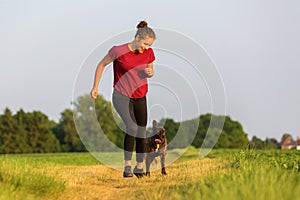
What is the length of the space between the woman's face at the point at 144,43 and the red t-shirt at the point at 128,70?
166 millimetres

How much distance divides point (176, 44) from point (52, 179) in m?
4.69

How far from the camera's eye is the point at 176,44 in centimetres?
952

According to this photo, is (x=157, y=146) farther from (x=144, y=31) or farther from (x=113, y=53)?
(x=144, y=31)

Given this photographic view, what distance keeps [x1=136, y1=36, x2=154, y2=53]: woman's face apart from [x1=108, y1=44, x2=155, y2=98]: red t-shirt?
0.17 metres

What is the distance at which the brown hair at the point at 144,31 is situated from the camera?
743cm

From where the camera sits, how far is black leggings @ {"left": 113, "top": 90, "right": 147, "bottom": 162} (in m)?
7.76

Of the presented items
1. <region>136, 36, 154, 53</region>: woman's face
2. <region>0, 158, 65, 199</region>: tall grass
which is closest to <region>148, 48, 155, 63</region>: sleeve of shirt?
<region>136, 36, 154, 53</region>: woman's face

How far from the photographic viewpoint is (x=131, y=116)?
781 centimetres

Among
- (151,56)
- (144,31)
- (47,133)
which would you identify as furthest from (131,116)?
(47,133)

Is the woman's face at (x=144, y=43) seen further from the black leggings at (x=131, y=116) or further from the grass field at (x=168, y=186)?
the grass field at (x=168, y=186)

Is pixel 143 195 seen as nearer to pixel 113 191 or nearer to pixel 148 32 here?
pixel 113 191

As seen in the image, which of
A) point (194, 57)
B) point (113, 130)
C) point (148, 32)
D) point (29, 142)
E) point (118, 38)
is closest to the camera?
point (148, 32)

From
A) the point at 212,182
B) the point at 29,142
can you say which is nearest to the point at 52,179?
the point at 212,182

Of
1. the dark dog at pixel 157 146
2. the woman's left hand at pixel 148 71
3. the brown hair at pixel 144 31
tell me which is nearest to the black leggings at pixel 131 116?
the woman's left hand at pixel 148 71
